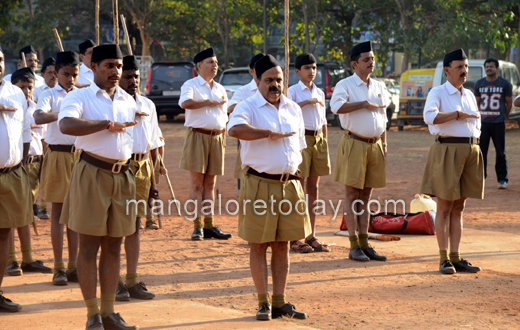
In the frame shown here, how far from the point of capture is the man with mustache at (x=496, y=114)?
11.4 metres

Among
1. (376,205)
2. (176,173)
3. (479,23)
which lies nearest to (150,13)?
(479,23)

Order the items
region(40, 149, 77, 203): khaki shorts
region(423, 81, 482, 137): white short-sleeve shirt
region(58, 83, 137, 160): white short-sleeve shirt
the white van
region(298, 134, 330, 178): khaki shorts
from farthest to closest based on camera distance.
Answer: the white van → region(298, 134, 330, 178): khaki shorts → region(423, 81, 482, 137): white short-sleeve shirt → region(40, 149, 77, 203): khaki shorts → region(58, 83, 137, 160): white short-sleeve shirt

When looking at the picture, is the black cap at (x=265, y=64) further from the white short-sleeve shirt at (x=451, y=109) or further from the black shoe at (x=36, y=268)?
the black shoe at (x=36, y=268)

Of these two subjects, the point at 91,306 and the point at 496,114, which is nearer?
the point at 91,306

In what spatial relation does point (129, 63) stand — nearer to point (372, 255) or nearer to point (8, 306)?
point (8, 306)

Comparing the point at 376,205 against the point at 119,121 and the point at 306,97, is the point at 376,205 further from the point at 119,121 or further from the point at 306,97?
the point at 119,121

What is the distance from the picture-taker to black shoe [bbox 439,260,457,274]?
21.0 feet

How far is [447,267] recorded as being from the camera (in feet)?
21.1

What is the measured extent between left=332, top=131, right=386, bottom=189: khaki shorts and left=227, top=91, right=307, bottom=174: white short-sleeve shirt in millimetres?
2007

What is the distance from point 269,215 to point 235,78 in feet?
58.3

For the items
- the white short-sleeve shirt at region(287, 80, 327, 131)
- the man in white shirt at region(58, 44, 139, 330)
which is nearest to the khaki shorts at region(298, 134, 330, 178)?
the white short-sleeve shirt at region(287, 80, 327, 131)

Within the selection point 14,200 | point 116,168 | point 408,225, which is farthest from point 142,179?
point 408,225

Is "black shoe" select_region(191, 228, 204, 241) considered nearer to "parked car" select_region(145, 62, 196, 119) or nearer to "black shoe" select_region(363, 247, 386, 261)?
"black shoe" select_region(363, 247, 386, 261)

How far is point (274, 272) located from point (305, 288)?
33.7 inches
